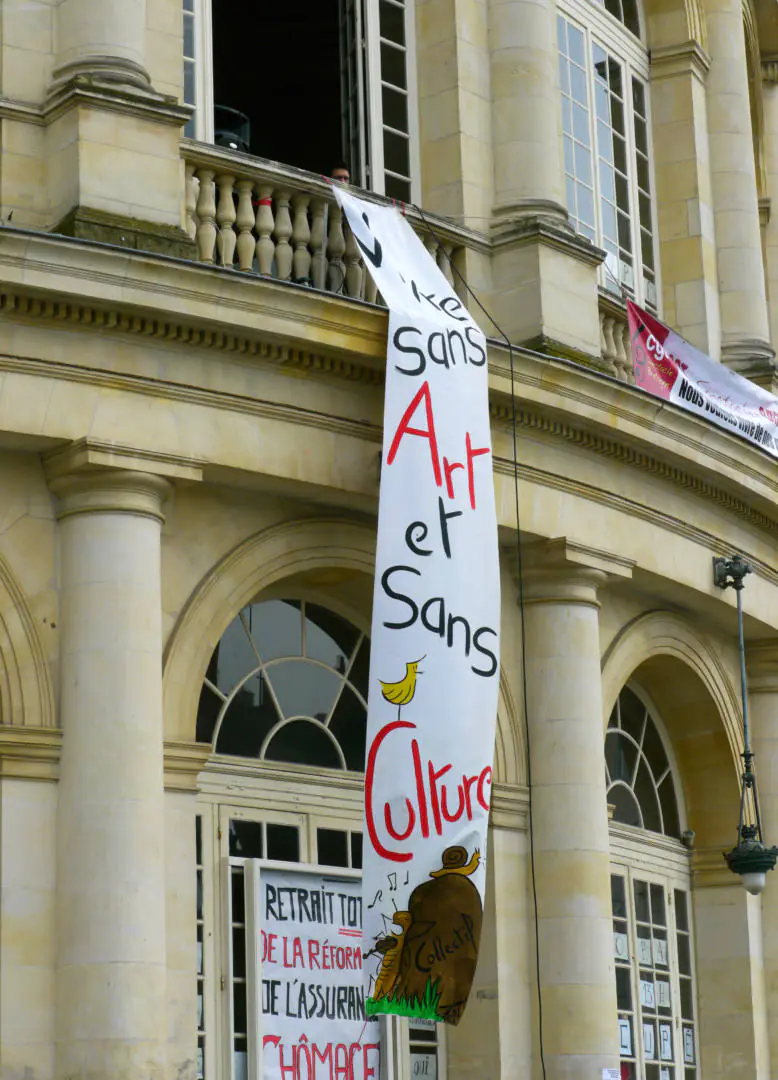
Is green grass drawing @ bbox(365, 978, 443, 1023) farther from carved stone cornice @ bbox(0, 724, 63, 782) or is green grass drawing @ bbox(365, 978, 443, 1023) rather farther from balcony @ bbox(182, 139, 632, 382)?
balcony @ bbox(182, 139, 632, 382)

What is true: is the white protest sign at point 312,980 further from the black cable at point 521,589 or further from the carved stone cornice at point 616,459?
A: the carved stone cornice at point 616,459

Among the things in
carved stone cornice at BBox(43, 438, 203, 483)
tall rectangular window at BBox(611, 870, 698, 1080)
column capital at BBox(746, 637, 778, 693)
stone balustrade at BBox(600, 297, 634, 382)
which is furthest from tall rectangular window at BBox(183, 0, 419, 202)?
tall rectangular window at BBox(611, 870, 698, 1080)

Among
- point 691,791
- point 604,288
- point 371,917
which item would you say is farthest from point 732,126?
point 371,917

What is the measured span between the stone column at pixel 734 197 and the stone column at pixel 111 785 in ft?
28.6

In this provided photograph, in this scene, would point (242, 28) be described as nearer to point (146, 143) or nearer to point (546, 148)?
point (546, 148)

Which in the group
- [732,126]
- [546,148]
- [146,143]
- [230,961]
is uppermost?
[732,126]

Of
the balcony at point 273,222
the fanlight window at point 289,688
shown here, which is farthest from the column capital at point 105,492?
the fanlight window at point 289,688

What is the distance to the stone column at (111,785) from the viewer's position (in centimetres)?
1235

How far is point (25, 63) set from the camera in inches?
558

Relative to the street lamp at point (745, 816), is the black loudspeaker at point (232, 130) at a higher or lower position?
higher

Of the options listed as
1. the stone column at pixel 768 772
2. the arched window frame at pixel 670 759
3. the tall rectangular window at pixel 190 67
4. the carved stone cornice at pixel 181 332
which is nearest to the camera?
the carved stone cornice at pixel 181 332

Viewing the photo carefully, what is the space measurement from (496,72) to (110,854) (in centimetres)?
762

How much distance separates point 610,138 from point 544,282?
3.69 meters

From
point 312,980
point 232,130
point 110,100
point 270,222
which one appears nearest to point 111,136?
point 110,100
